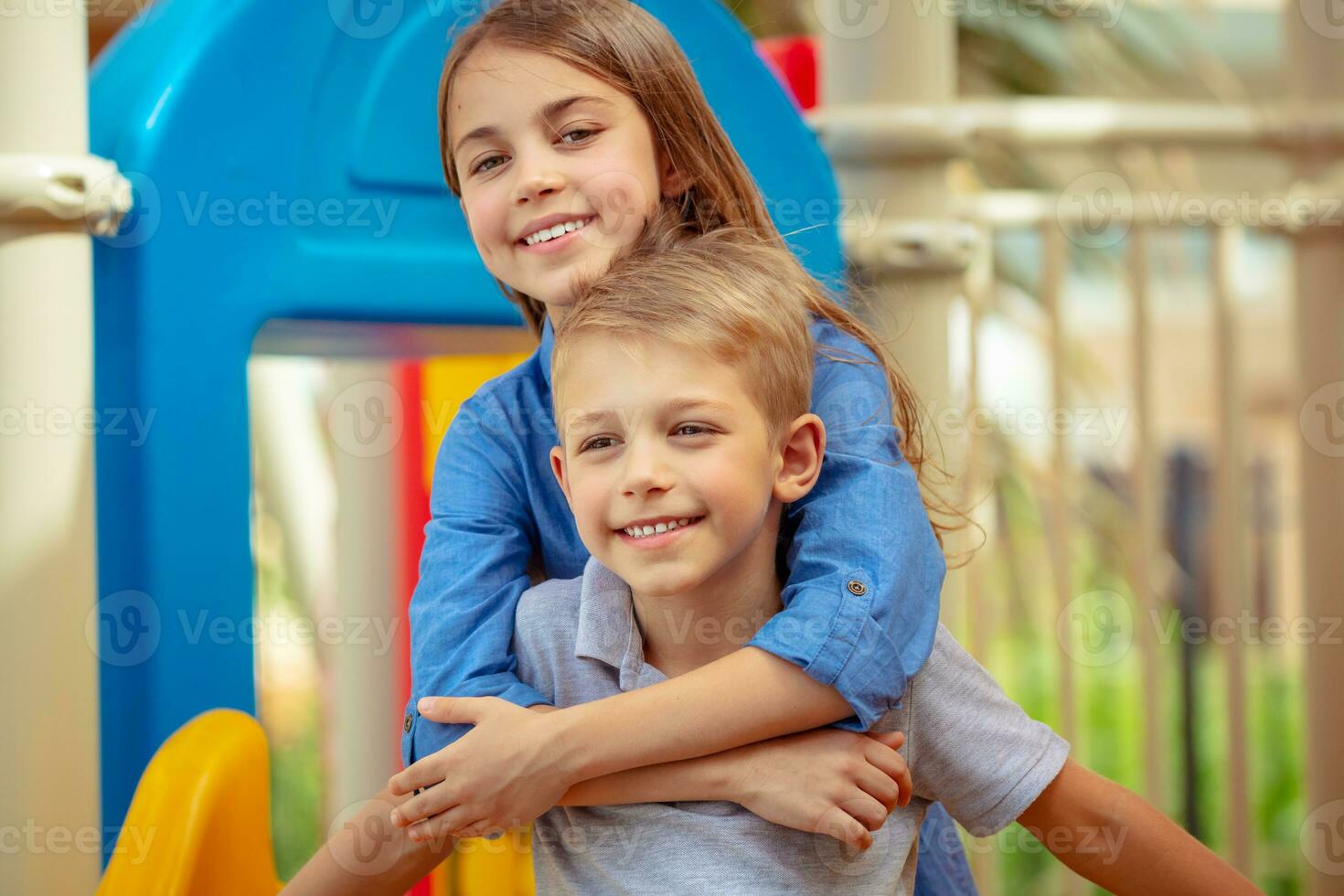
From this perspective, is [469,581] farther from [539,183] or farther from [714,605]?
[539,183]

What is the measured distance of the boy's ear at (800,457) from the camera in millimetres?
909

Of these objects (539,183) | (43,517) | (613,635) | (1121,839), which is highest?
(539,183)

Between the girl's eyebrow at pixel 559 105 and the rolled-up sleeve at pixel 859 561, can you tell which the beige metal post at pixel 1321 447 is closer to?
the rolled-up sleeve at pixel 859 561

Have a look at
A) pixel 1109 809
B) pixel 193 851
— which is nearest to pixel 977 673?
pixel 1109 809

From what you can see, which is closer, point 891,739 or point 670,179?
point 891,739

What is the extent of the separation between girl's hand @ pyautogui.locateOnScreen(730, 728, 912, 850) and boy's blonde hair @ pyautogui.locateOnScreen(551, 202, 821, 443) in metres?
0.21

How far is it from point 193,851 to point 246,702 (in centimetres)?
19

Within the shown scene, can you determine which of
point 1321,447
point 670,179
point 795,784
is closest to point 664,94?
point 670,179

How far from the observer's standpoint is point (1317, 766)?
72.9 inches

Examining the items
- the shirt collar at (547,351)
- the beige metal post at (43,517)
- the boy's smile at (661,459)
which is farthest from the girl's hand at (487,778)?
the beige metal post at (43,517)

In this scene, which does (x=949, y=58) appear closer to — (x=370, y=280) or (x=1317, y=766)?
(x=370, y=280)

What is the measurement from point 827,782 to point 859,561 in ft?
0.48

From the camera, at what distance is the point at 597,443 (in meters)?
0.88

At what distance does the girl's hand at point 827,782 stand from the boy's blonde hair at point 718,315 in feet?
0.69
